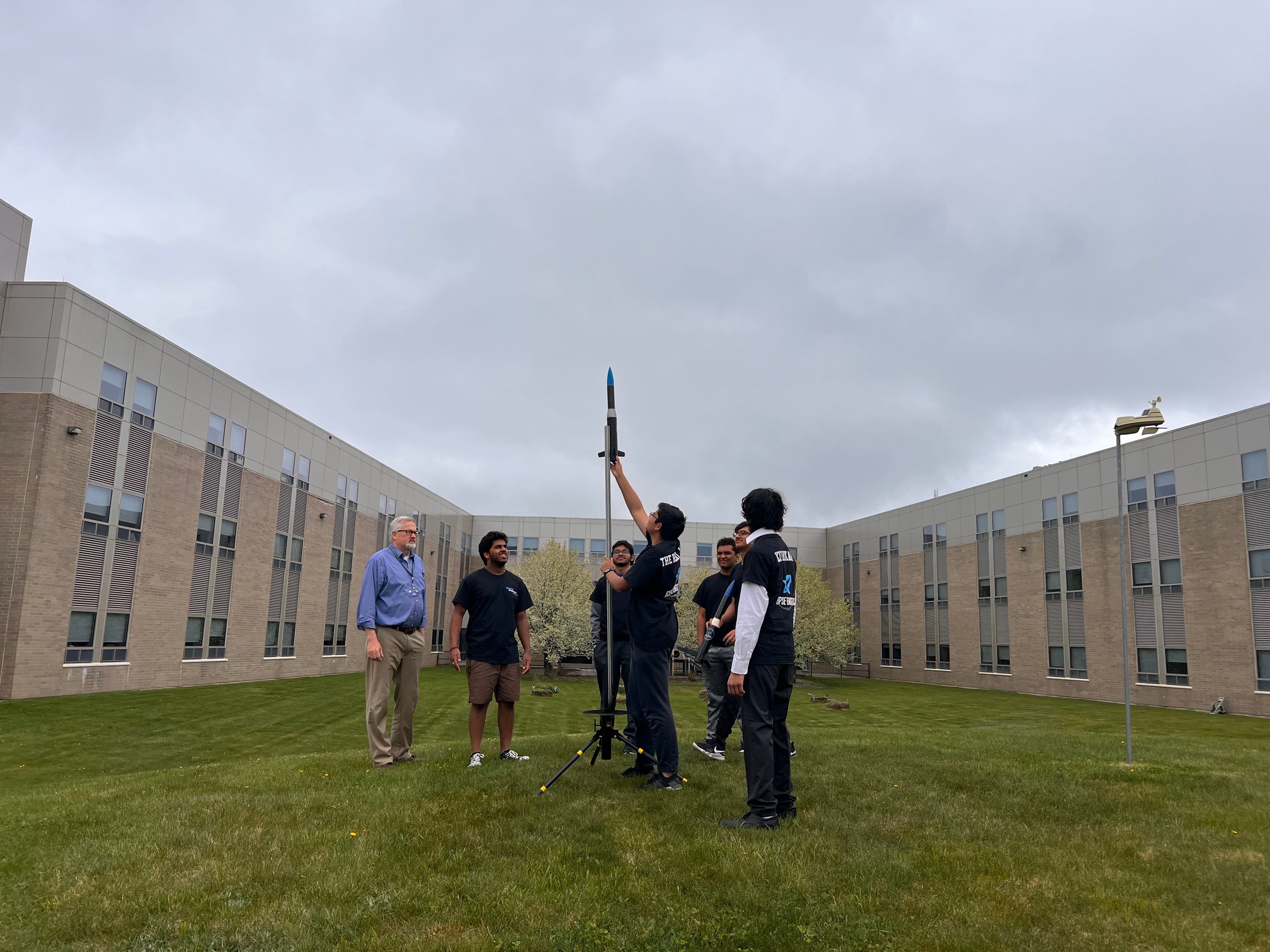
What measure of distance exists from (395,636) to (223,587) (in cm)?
2892

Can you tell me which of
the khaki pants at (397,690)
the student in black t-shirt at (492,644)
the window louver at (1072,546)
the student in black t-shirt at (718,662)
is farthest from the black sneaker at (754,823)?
the window louver at (1072,546)

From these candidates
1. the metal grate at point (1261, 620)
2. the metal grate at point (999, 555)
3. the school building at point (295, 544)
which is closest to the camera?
the school building at point (295, 544)

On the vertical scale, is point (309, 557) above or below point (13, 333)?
below

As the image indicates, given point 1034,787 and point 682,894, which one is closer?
point 682,894

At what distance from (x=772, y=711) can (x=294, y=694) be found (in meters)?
28.1

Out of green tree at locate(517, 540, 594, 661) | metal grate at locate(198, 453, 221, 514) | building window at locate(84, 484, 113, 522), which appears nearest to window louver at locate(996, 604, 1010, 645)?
green tree at locate(517, 540, 594, 661)

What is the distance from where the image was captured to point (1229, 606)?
104 feet

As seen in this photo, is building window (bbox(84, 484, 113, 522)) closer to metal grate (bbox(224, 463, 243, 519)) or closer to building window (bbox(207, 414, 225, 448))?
building window (bbox(207, 414, 225, 448))

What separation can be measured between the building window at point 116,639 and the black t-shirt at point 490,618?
24588mm

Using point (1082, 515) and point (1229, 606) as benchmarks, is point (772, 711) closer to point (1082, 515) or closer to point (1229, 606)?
point (1229, 606)

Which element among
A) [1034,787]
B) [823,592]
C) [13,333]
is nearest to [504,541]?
[1034,787]

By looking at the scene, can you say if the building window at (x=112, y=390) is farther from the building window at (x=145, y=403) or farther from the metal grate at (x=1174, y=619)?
the metal grate at (x=1174, y=619)

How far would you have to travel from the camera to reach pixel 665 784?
19.6 ft

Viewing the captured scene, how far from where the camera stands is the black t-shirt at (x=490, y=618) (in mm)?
7137
